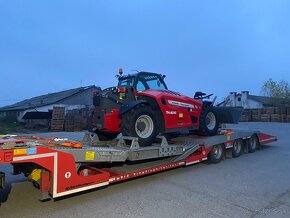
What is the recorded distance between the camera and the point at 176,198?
5.92 m

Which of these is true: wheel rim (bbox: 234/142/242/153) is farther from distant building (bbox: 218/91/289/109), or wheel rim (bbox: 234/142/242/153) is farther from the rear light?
distant building (bbox: 218/91/289/109)

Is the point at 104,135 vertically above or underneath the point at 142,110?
underneath

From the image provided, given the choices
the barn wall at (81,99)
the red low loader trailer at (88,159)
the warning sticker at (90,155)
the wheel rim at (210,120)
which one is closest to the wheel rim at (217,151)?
the red low loader trailer at (88,159)

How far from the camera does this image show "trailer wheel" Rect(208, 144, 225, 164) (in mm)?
9430

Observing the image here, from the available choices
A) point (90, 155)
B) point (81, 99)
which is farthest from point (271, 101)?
point (90, 155)

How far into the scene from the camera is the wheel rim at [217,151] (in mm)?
9618

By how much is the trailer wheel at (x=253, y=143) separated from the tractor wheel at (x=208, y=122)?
2.12 m

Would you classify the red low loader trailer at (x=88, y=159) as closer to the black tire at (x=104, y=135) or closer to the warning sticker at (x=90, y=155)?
the warning sticker at (x=90, y=155)

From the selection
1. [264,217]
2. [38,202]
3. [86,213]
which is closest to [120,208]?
[86,213]

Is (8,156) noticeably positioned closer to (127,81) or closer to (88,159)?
(88,159)

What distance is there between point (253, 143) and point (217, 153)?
9.64ft

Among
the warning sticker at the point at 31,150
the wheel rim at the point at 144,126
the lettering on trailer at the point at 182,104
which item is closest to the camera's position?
the warning sticker at the point at 31,150

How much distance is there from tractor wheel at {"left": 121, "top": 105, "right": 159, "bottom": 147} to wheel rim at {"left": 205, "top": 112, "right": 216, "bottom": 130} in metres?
2.72

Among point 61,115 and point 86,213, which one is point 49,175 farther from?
→ point 61,115
